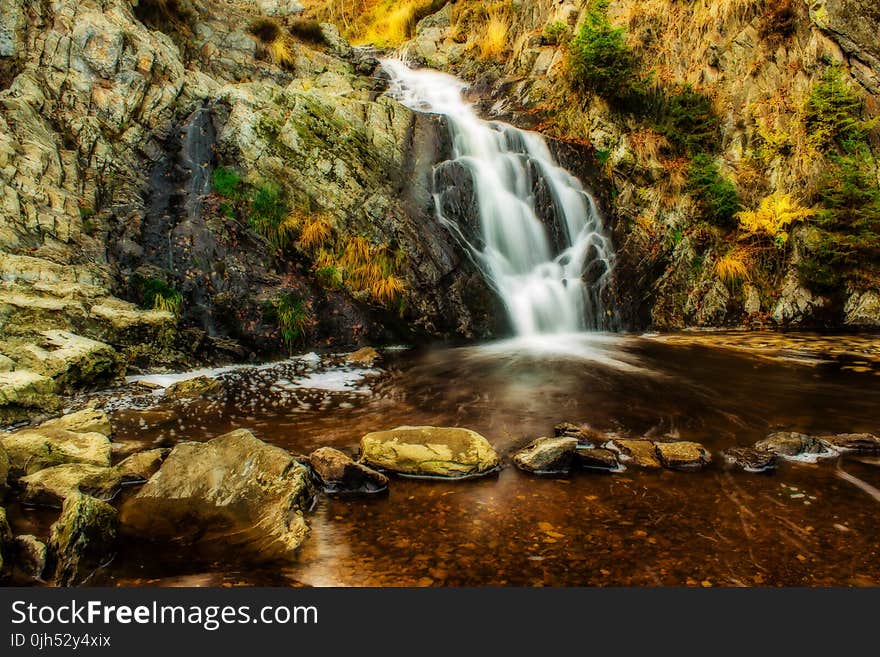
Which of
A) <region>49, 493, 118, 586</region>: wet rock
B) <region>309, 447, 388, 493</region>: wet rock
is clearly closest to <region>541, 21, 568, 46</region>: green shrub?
<region>309, 447, 388, 493</region>: wet rock

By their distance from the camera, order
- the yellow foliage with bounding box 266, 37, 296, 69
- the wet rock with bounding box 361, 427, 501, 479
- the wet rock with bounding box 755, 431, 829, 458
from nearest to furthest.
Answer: the wet rock with bounding box 361, 427, 501, 479 → the wet rock with bounding box 755, 431, 829, 458 → the yellow foliage with bounding box 266, 37, 296, 69

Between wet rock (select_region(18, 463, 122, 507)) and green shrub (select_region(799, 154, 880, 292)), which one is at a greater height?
green shrub (select_region(799, 154, 880, 292))

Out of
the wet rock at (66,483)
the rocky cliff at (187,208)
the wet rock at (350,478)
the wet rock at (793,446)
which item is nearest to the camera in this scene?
the wet rock at (66,483)

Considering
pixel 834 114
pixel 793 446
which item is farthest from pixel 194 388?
pixel 834 114

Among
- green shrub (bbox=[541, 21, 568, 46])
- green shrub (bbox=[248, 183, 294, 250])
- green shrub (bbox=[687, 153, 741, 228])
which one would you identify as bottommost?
green shrub (bbox=[248, 183, 294, 250])

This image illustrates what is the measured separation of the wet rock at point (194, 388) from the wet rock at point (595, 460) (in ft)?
16.0

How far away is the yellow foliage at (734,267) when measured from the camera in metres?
12.7

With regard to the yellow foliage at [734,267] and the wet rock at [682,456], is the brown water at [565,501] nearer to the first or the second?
the wet rock at [682,456]

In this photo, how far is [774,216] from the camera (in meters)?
12.5

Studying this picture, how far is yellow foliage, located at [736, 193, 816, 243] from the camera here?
1225cm

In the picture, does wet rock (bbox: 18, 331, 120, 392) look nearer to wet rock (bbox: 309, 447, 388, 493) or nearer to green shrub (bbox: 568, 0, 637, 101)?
wet rock (bbox: 309, 447, 388, 493)

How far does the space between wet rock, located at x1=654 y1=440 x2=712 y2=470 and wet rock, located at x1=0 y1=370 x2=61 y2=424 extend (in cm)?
664

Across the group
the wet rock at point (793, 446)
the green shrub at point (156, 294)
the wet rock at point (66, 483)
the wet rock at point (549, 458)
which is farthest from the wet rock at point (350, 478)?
the green shrub at point (156, 294)

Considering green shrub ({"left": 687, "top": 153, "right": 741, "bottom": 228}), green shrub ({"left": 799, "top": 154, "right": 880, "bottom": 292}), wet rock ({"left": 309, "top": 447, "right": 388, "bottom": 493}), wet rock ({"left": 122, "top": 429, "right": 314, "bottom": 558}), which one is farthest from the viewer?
green shrub ({"left": 687, "top": 153, "right": 741, "bottom": 228})
